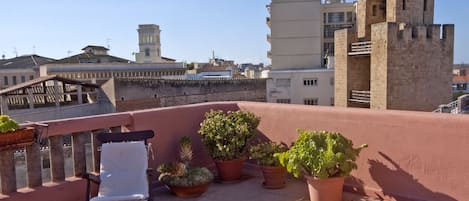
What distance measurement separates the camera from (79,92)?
20906 mm

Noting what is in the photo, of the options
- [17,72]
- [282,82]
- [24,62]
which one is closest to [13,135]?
[282,82]

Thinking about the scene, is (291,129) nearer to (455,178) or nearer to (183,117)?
(183,117)

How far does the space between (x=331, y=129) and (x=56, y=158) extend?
9.09ft

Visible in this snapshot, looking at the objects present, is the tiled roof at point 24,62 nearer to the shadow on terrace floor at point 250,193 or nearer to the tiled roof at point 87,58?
the tiled roof at point 87,58

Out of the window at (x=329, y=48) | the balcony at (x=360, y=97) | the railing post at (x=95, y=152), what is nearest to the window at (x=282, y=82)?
the balcony at (x=360, y=97)

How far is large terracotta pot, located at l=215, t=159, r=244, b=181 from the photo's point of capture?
4.69m

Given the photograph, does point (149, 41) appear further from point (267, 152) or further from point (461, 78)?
point (267, 152)

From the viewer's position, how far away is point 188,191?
164 inches

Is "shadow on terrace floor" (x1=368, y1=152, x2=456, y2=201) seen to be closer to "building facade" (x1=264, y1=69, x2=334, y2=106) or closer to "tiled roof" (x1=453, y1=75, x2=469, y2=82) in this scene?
"building facade" (x1=264, y1=69, x2=334, y2=106)

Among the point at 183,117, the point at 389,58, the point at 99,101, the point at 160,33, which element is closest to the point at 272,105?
the point at 183,117

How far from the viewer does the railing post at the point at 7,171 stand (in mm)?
3375

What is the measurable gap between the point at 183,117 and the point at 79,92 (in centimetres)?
1776

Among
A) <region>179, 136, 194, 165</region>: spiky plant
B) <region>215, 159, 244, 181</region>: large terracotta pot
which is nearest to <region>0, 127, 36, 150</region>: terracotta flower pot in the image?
<region>179, 136, 194, 165</region>: spiky plant

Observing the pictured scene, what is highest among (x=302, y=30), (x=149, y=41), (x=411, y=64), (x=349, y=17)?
(x=149, y=41)
